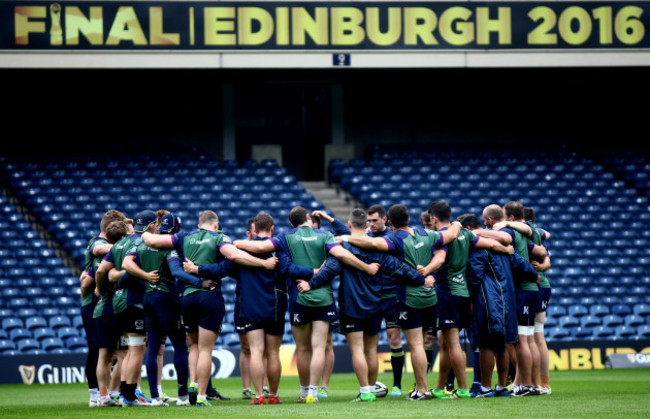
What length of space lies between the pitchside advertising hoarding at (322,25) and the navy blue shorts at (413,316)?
46.9 ft

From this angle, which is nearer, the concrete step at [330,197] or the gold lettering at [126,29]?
the gold lettering at [126,29]

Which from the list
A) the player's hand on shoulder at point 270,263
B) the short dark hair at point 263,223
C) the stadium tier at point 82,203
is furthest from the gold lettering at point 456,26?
the player's hand on shoulder at point 270,263

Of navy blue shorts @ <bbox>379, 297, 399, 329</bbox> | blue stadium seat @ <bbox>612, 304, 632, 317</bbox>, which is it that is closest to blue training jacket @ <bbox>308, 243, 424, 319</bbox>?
navy blue shorts @ <bbox>379, 297, 399, 329</bbox>

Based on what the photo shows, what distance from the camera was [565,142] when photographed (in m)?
30.1

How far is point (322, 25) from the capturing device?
990 inches

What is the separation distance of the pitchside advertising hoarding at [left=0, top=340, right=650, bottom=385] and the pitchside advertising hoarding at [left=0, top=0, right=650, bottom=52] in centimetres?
824

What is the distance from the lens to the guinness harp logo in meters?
18.9

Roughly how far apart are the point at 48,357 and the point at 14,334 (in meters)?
2.05

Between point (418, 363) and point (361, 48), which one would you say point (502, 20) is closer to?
point (361, 48)

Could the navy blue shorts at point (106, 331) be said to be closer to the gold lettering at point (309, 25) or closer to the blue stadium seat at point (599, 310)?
the blue stadium seat at point (599, 310)

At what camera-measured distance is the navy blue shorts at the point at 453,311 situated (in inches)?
468

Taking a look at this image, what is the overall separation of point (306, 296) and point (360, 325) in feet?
2.38

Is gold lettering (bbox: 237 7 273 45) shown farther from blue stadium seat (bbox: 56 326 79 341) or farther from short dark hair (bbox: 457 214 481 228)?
short dark hair (bbox: 457 214 481 228)

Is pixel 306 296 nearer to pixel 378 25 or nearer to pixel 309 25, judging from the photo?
pixel 309 25
